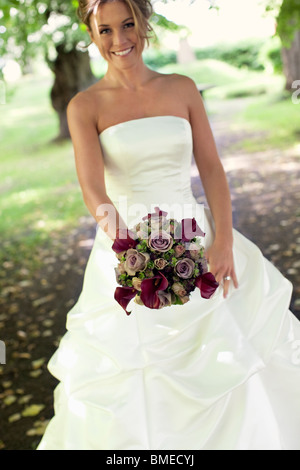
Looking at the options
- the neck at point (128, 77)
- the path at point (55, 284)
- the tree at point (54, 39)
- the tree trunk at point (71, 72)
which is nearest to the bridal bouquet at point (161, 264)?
the neck at point (128, 77)

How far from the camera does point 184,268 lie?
7.32 ft

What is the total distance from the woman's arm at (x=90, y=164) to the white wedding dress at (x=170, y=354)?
0.11 metres

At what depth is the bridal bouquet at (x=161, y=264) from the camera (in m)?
2.22

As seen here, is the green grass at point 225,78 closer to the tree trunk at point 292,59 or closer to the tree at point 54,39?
the tree trunk at point 292,59

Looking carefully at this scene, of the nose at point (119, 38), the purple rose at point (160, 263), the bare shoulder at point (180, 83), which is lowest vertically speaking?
the purple rose at point (160, 263)

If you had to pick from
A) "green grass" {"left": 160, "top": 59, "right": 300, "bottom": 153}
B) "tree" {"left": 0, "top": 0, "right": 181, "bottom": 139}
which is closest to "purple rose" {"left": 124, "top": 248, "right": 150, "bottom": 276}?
"tree" {"left": 0, "top": 0, "right": 181, "bottom": 139}

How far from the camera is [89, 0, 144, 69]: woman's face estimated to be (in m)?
2.71

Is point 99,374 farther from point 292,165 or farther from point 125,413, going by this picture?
point 292,165

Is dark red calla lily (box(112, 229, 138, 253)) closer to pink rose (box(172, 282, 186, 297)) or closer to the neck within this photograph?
pink rose (box(172, 282, 186, 297))

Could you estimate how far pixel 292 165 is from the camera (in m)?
10.6

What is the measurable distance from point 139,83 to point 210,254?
3.35 ft

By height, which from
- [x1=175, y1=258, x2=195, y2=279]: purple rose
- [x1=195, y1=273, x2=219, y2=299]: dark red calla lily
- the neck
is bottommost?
[x1=195, y1=273, x2=219, y2=299]: dark red calla lily

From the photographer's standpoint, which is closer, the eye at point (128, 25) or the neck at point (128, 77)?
the eye at point (128, 25)

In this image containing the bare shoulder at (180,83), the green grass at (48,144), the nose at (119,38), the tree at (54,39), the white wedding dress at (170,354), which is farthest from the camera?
Result: the green grass at (48,144)
